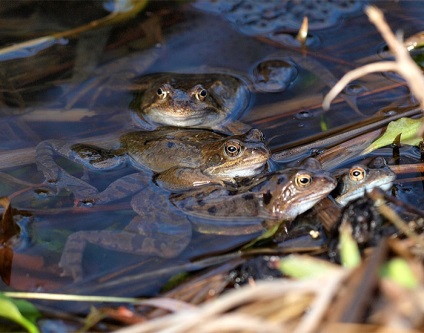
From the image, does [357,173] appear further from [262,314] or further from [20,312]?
[20,312]

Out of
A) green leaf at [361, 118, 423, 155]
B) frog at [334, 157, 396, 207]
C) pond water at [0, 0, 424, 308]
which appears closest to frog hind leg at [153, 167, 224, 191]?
pond water at [0, 0, 424, 308]

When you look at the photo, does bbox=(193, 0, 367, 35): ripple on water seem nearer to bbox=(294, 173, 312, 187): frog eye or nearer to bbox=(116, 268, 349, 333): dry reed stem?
bbox=(294, 173, 312, 187): frog eye

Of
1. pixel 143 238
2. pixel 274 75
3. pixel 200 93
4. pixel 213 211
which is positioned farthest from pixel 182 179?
pixel 274 75

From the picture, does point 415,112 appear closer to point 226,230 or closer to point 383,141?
point 383,141

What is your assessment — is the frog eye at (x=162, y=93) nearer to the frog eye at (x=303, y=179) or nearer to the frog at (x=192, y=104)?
the frog at (x=192, y=104)

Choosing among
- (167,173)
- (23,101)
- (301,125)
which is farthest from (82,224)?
(301,125)
